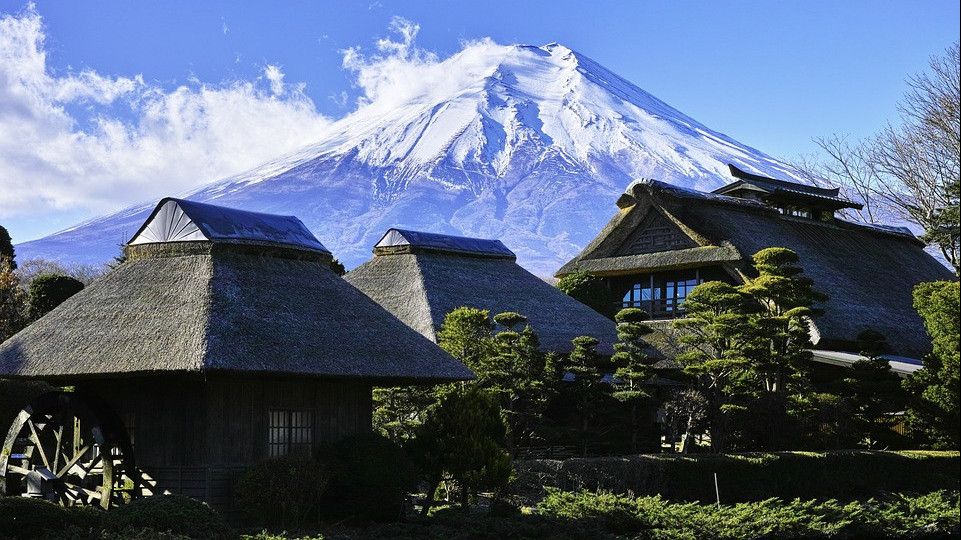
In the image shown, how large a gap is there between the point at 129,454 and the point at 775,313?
1810cm

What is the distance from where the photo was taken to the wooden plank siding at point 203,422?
21.1 meters

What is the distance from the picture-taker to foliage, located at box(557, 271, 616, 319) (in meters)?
42.1

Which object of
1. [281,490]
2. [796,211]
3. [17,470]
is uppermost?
[796,211]

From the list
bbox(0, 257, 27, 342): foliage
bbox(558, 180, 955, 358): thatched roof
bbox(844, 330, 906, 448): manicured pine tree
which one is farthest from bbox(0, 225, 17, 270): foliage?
bbox(844, 330, 906, 448): manicured pine tree

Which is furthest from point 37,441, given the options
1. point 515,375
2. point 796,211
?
point 796,211

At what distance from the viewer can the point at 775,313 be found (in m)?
32.4

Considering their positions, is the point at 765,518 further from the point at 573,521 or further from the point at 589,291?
the point at 589,291

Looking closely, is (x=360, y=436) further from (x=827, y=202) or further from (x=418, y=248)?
(x=827, y=202)

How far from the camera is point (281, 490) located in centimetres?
2017

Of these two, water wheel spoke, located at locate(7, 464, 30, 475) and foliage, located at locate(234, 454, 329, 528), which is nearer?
foliage, located at locate(234, 454, 329, 528)

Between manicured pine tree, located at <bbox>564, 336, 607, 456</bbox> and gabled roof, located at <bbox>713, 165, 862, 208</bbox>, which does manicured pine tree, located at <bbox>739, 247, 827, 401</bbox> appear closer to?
manicured pine tree, located at <bbox>564, 336, 607, 456</bbox>

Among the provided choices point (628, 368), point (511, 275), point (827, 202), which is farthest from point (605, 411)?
point (827, 202)

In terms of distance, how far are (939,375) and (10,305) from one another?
34700mm

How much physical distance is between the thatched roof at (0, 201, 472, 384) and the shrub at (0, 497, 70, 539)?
12.9 ft
